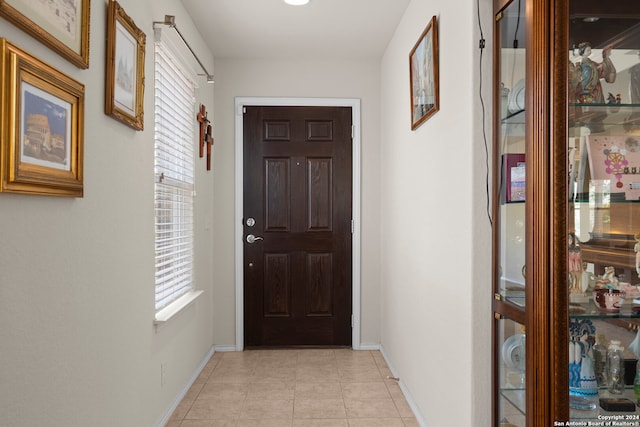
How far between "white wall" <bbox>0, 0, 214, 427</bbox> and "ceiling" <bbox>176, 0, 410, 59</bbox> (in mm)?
474

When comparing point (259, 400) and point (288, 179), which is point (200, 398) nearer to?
point (259, 400)

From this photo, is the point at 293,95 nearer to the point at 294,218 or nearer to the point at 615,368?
the point at 294,218

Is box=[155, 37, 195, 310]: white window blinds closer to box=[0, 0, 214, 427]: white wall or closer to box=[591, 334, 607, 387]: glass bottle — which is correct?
box=[0, 0, 214, 427]: white wall

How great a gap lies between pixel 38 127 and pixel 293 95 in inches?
121

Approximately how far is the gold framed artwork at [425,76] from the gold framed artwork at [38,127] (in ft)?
5.58

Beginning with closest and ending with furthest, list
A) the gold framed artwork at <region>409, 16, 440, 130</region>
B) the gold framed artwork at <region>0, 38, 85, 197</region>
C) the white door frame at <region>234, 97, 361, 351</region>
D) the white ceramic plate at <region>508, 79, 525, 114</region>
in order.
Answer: the gold framed artwork at <region>0, 38, 85, 197</region> → the white ceramic plate at <region>508, 79, 525, 114</region> → the gold framed artwork at <region>409, 16, 440, 130</region> → the white door frame at <region>234, 97, 361, 351</region>

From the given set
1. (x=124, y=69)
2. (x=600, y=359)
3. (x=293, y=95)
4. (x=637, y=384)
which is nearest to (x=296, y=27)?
(x=293, y=95)

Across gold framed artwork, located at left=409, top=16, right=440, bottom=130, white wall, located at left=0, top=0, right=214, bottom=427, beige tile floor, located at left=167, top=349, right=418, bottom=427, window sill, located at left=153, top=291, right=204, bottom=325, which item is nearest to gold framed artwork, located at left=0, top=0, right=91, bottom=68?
white wall, located at left=0, top=0, right=214, bottom=427

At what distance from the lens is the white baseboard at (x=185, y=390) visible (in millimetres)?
2816

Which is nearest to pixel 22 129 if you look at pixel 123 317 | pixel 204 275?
pixel 123 317

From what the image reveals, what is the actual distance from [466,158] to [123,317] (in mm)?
1681

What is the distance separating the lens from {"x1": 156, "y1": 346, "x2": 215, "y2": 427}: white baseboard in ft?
9.24

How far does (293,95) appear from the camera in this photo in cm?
439

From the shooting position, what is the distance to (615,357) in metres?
1.46
